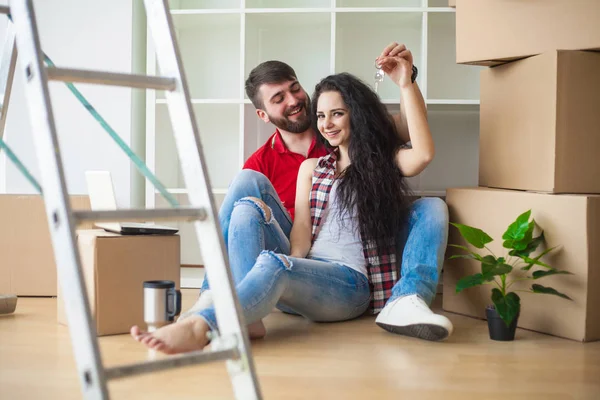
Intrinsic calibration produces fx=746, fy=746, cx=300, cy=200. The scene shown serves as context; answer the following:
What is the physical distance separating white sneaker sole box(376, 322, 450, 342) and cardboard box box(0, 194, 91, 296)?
1.32 m

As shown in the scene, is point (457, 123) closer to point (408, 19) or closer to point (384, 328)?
point (408, 19)

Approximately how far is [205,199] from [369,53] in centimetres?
232

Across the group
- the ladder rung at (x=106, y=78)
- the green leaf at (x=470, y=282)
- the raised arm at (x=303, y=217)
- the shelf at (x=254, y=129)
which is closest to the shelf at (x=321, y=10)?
the shelf at (x=254, y=129)

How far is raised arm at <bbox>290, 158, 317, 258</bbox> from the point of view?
2346 mm

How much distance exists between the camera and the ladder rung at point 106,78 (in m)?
1.12

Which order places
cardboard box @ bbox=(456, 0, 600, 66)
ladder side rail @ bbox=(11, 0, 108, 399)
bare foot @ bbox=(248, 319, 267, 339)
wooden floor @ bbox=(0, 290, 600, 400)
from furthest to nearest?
cardboard box @ bbox=(456, 0, 600, 66)
bare foot @ bbox=(248, 319, 267, 339)
wooden floor @ bbox=(0, 290, 600, 400)
ladder side rail @ bbox=(11, 0, 108, 399)

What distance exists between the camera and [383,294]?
2.36 metres

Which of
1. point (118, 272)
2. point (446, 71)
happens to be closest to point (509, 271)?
point (118, 272)

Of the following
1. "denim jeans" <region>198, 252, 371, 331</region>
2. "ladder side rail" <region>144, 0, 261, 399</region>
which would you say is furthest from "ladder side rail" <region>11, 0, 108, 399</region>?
"denim jeans" <region>198, 252, 371, 331</region>

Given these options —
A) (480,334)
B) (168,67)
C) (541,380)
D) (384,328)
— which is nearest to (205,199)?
(168,67)

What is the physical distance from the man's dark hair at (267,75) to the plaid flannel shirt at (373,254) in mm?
483

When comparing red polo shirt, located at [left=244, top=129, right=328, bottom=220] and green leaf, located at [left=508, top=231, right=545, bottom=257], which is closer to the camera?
green leaf, located at [left=508, top=231, right=545, bottom=257]

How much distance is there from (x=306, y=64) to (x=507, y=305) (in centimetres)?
174

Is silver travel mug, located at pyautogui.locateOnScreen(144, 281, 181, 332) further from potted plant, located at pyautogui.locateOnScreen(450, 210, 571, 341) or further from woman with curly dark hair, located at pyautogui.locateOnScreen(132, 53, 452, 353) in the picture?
potted plant, located at pyautogui.locateOnScreen(450, 210, 571, 341)
